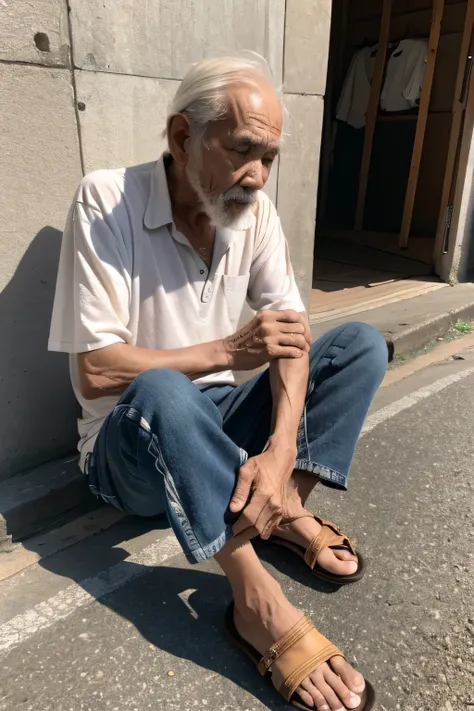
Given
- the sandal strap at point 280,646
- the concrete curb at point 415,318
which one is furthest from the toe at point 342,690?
the concrete curb at point 415,318

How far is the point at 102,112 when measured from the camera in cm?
217

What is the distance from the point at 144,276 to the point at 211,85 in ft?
1.99

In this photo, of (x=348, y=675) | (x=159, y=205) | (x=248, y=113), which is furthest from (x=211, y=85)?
(x=348, y=675)

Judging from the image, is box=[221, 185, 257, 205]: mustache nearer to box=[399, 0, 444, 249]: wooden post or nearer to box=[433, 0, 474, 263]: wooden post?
box=[433, 0, 474, 263]: wooden post

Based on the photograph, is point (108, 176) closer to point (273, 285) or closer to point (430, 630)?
point (273, 285)

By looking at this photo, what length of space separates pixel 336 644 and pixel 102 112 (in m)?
1.99

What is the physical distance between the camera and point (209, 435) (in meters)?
1.50

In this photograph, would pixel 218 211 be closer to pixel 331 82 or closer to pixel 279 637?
pixel 279 637

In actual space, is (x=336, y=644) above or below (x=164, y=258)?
below

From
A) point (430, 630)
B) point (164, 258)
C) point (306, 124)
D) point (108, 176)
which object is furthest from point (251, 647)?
point (306, 124)

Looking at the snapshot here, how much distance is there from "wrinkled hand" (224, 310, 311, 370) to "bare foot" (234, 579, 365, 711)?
2.21 ft

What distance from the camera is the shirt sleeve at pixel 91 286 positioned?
1665mm

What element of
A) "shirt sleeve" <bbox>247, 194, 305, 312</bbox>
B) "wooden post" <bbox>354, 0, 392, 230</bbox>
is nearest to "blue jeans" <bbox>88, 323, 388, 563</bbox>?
"shirt sleeve" <bbox>247, 194, 305, 312</bbox>

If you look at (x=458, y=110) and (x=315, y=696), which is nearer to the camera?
(x=315, y=696)
